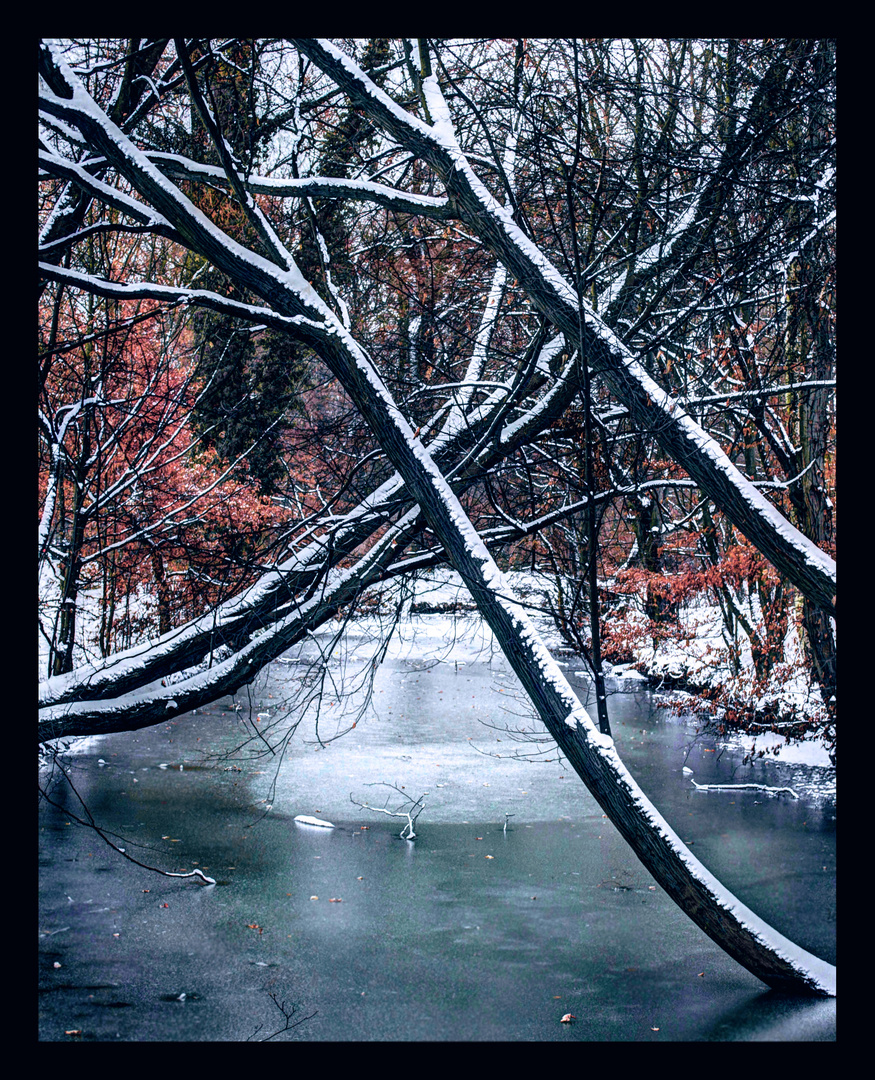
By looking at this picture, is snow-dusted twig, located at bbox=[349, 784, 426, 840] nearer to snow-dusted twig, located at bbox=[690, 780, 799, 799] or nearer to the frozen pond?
the frozen pond

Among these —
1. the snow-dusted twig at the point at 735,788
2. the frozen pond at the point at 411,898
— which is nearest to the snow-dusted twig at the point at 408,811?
the frozen pond at the point at 411,898

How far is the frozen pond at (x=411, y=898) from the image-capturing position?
611 centimetres

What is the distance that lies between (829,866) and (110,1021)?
21.0 ft

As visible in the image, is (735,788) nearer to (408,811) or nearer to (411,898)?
(408,811)

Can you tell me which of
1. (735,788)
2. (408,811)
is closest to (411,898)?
(408,811)

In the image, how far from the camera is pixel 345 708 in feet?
55.5

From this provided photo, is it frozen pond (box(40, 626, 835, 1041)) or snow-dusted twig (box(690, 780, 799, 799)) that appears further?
snow-dusted twig (box(690, 780, 799, 799))

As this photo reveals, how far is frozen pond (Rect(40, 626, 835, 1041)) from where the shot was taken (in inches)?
241

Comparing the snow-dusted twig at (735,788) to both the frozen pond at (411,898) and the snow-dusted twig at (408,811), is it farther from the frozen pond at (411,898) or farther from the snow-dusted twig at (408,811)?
the snow-dusted twig at (408,811)

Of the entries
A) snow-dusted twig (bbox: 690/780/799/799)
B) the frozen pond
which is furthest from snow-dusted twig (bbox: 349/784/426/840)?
snow-dusted twig (bbox: 690/780/799/799)
